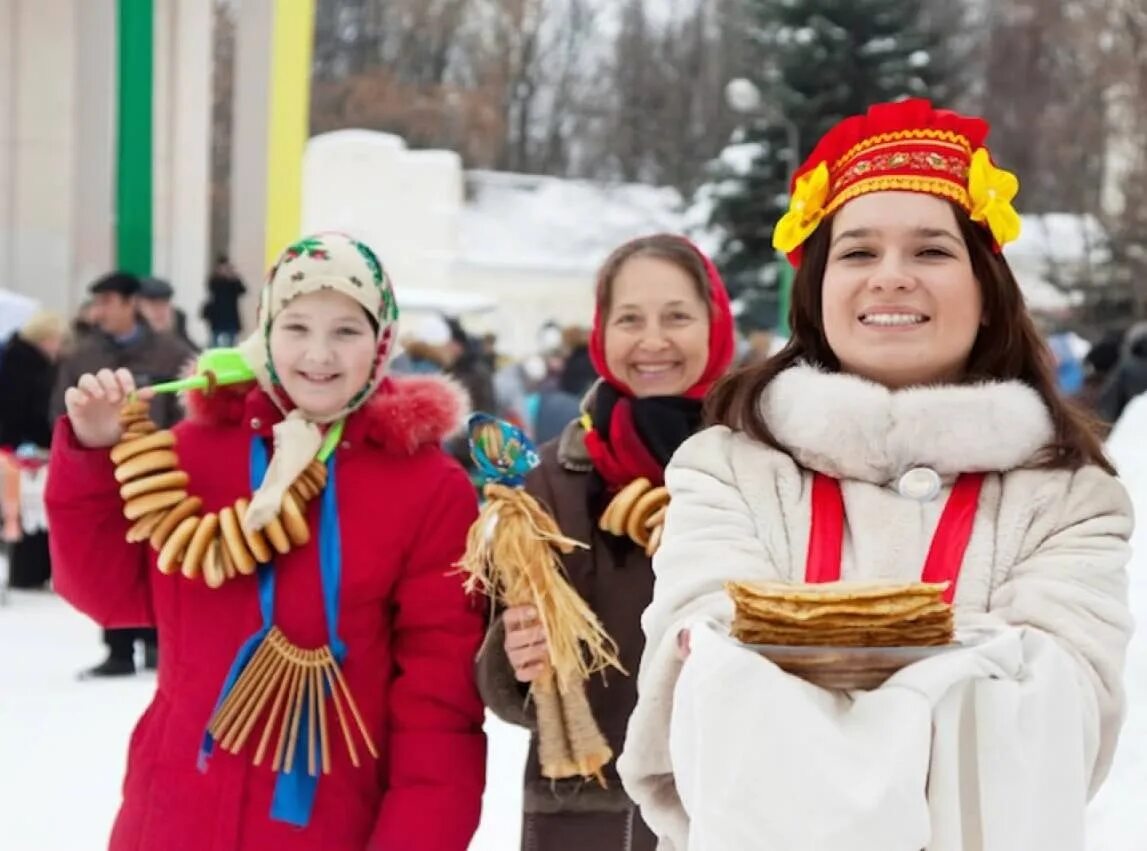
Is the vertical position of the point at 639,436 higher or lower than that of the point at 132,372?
higher

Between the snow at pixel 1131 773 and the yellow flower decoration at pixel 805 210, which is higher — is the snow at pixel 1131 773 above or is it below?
below

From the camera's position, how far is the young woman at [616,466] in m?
2.98

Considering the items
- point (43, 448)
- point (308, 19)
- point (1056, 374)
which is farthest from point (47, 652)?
point (1056, 374)

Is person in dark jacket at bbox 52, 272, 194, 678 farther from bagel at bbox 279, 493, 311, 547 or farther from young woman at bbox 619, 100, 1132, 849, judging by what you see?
young woman at bbox 619, 100, 1132, 849

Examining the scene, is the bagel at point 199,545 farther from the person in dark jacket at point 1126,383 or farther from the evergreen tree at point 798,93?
the evergreen tree at point 798,93

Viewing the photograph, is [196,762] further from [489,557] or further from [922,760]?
[922,760]

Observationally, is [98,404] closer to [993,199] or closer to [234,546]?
[234,546]

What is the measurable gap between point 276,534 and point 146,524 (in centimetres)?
23

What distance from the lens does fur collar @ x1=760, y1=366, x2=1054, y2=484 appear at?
6.52 feet

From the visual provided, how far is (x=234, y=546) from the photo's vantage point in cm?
285

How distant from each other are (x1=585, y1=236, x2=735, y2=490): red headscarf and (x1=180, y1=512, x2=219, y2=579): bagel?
725 millimetres

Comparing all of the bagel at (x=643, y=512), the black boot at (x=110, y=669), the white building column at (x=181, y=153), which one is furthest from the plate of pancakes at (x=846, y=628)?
the white building column at (x=181, y=153)

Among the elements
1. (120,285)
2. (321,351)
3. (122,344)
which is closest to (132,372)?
(122,344)

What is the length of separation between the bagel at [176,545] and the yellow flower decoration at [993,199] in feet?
4.88
